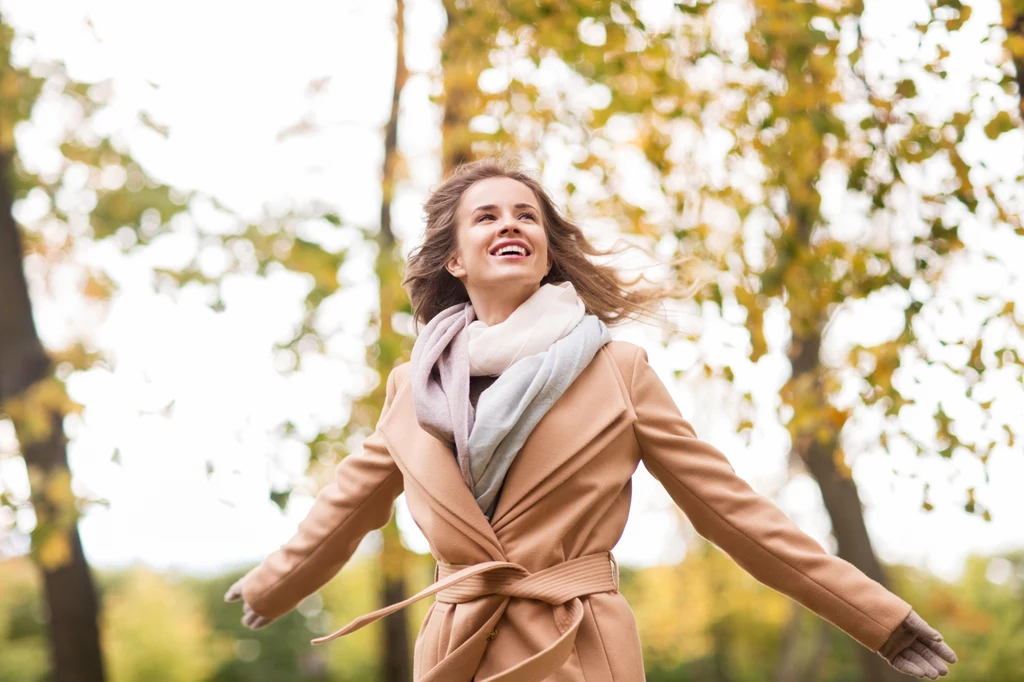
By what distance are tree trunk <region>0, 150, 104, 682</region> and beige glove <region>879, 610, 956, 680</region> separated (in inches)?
195

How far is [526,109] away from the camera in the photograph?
4.96 m

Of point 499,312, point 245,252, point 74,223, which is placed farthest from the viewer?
point 74,223

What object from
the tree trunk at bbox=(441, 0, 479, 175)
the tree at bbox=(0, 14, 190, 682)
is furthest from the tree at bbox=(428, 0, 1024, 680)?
the tree at bbox=(0, 14, 190, 682)

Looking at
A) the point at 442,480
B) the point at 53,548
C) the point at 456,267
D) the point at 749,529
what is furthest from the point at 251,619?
the point at 53,548

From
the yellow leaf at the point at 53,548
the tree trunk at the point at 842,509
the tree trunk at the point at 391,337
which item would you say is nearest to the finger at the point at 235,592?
the tree trunk at the point at 391,337

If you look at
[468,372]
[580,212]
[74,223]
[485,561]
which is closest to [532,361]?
[468,372]

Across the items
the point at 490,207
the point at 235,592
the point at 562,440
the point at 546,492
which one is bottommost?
the point at 235,592

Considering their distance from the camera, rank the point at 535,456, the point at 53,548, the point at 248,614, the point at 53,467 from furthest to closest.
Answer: the point at 53,467, the point at 53,548, the point at 248,614, the point at 535,456

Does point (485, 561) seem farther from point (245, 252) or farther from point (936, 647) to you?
point (245, 252)

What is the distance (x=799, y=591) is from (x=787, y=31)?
6.41 feet

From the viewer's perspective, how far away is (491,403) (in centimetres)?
231

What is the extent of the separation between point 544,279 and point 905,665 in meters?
1.31

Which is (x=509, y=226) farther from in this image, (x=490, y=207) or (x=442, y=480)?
(x=442, y=480)

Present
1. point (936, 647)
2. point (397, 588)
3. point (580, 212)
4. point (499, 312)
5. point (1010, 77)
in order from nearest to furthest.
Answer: point (936, 647) → point (499, 312) → point (1010, 77) → point (580, 212) → point (397, 588)
